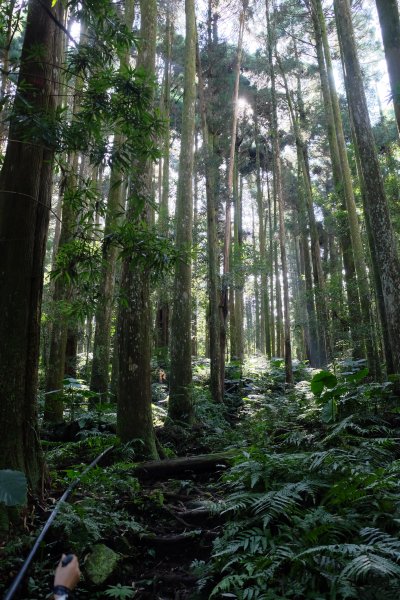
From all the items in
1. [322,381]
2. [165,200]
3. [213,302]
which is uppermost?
[165,200]

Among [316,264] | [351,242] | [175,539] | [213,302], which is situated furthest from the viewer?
[316,264]

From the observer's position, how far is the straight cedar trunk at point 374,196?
7062mm

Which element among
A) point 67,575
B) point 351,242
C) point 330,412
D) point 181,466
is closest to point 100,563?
point 67,575

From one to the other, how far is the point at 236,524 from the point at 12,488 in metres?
1.82

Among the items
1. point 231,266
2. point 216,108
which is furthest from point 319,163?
point 231,266

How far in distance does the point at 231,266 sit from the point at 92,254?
9.95 m

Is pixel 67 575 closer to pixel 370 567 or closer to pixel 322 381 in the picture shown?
pixel 370 567

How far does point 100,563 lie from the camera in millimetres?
3242

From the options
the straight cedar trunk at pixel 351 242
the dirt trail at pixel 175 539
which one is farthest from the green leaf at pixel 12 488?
the straight cedar trunk at pixel 351 242

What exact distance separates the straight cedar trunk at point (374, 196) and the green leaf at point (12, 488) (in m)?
6.10

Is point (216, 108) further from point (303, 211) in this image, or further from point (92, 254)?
point (92, 254)

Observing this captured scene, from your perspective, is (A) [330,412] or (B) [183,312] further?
(B) [183,312]

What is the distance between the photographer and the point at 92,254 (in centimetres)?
472

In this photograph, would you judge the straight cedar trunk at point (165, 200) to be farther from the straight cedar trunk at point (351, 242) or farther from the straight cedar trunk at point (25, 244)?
the straight cedar trunk at point (25, 244)
